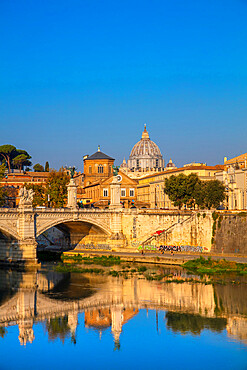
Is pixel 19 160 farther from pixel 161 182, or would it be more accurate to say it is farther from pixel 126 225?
pixel 126 225

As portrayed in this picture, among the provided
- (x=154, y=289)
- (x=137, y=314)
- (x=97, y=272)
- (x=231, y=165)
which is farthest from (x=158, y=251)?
(x=231, y=165)

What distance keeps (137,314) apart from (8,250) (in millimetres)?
22203

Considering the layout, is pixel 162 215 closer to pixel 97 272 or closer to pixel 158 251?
pixel 158 251

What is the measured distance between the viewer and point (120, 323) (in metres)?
35.9

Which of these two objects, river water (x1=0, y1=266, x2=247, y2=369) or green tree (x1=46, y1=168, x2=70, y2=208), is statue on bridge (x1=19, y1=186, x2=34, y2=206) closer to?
river water (x1=0, y1=266, x2=247, y2=369)

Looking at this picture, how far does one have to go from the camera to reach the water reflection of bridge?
116 ft

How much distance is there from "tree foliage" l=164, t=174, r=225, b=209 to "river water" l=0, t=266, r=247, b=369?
2146 centimetres

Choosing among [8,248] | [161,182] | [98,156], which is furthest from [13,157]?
[8,248]

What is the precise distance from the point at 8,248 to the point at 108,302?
18.7 m

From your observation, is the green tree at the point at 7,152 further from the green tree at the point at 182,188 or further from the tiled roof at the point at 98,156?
the green tree at the point at 182,188

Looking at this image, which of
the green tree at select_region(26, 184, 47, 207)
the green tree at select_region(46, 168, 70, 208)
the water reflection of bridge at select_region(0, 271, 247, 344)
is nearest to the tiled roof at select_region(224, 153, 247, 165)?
the green tree at select_region(46, 168, 70, 208)

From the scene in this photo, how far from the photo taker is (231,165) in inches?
3430

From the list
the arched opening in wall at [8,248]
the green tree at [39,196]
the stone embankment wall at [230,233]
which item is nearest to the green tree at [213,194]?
the stone embankment wall at [230,233]

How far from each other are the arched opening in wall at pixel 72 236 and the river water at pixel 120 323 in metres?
14.1
